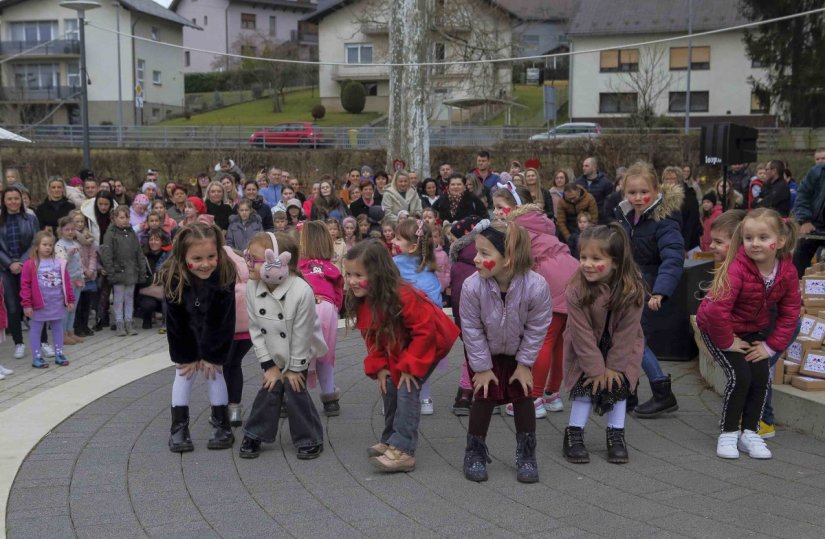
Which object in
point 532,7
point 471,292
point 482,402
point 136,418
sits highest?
point 532,7

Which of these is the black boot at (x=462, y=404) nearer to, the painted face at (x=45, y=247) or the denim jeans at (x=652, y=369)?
the denim jeans at (x=652, y=369)

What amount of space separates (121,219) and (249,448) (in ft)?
19.1

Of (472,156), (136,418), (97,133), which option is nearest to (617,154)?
(472,156)

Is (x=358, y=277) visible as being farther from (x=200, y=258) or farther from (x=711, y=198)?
(x=711, y=198)

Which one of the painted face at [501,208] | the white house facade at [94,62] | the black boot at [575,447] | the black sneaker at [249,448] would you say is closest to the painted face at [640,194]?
the painted face at [501,208]

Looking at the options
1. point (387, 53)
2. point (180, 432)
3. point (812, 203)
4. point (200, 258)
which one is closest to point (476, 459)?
point (180, 432)

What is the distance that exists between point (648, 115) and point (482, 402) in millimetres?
37217

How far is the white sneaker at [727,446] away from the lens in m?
5.71

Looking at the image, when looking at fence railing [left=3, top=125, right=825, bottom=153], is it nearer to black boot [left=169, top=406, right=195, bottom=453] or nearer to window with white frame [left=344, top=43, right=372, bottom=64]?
black boot [left=169, top=406, right=195, bottom=453]

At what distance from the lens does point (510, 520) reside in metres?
4.77

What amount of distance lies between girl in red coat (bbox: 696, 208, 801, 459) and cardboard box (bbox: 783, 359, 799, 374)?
0.86 meters

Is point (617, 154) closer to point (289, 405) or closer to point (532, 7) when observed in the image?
point (289, 405)

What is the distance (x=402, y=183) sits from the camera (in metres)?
13.3

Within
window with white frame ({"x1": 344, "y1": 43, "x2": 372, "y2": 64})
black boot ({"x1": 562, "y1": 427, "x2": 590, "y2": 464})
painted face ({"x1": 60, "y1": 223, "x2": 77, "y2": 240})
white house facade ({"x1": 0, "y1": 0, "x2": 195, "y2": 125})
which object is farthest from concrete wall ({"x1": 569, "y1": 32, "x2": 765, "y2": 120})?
black boot ({"x1": 562, "y1": 427, "x2": 590, "y2": 464})
